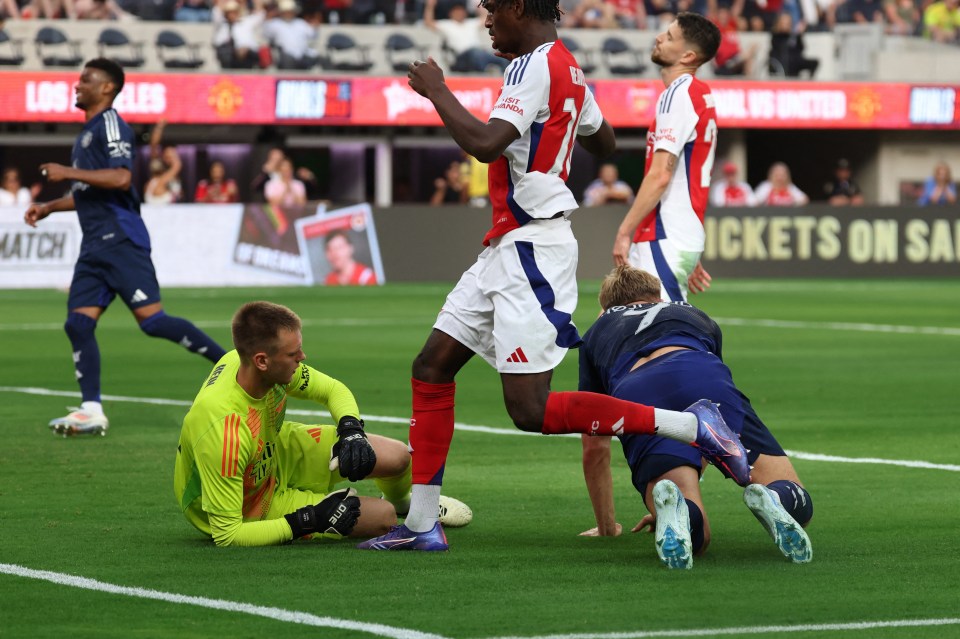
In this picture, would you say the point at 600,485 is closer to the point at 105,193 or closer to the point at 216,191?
the point at 105,193

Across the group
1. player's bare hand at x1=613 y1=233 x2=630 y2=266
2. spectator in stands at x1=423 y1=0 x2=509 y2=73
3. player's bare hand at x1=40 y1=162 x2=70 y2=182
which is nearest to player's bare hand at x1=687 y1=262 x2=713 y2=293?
player's bare hand at x1=613 y1=233 x2=630 y2=266

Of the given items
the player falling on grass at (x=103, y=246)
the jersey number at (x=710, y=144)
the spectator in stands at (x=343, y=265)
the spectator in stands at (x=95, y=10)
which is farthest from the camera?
the spectator in stands at (x=95, y=10)

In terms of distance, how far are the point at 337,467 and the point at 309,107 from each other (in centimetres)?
2726

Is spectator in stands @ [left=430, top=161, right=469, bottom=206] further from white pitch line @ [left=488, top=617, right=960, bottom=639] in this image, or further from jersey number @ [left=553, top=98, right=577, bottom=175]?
white pitch line @ [left=488, top=617, right=960, bottom=639]

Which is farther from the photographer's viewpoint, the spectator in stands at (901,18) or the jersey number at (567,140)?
the spectator in stands at (901,18)

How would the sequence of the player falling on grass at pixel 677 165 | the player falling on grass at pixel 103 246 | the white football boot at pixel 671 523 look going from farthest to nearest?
the player falling on grass at pixel 103 246 < the player falling on grass at pixel 677 165 < the white football boot at pixel 671 523

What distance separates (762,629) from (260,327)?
2.30 metres

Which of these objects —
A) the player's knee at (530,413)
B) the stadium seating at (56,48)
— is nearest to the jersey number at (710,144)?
the player's knee at (530,413)

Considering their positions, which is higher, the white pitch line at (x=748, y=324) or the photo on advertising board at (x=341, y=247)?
the white pitch line at (x=748, y=324)

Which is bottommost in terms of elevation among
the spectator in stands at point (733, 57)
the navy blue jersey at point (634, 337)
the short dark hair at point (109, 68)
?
the spectator in stands at point (733, 57)

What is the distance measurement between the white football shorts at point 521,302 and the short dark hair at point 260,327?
0.57m

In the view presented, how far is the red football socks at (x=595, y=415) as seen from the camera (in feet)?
21.1

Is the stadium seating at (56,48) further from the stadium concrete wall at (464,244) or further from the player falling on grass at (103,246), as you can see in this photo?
the player falling on grass at (103,246)

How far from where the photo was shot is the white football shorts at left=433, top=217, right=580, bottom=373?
656 centimetres
